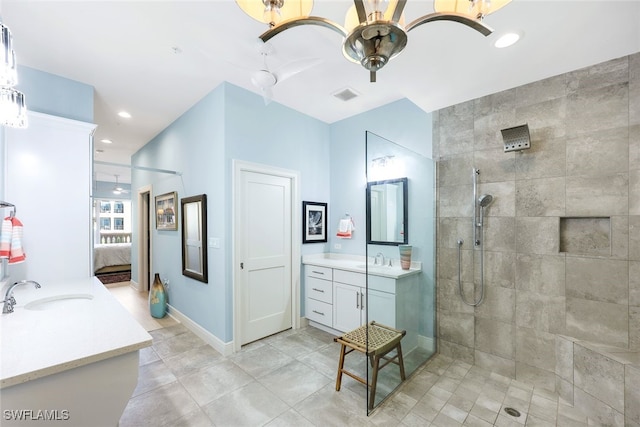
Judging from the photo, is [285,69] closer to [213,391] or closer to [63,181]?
[63,181]

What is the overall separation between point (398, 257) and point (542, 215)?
4.05ft

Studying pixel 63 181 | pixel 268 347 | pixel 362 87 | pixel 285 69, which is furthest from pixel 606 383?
pixel 63 181

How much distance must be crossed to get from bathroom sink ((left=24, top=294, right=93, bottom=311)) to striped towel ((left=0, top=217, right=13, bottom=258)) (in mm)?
481

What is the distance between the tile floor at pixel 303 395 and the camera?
1.85m

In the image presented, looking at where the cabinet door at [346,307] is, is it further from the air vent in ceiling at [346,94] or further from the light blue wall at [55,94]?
the light blue wall at [55,94]

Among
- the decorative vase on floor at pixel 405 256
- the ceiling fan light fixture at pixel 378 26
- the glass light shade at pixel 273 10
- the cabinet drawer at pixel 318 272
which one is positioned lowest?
the cabinet drawer at pixel 318 272

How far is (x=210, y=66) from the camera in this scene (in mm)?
2531

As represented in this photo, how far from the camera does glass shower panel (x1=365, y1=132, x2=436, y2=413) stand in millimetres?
2176

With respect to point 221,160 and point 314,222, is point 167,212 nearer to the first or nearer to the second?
point 221,160

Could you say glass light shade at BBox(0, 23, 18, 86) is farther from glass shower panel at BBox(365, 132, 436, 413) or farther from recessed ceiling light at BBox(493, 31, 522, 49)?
recessed ceiling light at BBox(493, 31, 522, 49)

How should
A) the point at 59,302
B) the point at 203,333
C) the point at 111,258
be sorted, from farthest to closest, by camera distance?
the point at 111,258 < the point at 203,333 < the point at 59,302

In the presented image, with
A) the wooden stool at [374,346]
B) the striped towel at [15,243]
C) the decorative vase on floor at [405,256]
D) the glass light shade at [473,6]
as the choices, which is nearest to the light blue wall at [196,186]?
the striped towel at [15,243]

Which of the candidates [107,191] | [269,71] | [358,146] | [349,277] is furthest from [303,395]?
[107,191]

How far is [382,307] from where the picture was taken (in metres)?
2.26
